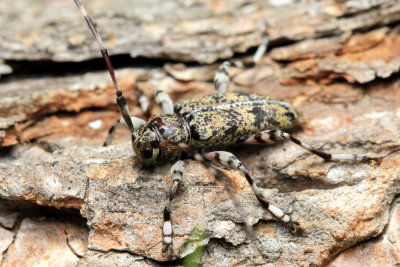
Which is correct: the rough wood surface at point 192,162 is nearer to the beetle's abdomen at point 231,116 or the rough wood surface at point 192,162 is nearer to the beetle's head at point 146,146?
the beetle's head at point 146,146

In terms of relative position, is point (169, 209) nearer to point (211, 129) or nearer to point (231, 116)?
point (211, 129)

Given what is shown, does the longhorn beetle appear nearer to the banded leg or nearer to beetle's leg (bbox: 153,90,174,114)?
beetle's leg (bbox: 153,90,174,114)

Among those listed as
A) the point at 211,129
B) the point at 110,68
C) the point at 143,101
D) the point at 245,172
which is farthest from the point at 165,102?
the point at 245,172

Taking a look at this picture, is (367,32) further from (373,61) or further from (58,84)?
(58,84)

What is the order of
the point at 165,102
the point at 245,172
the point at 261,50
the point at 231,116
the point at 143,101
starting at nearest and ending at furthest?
the point at 245,172 → the point at 231,116 → the point at 165,102 → the point at 143,101 → the point at 261,50

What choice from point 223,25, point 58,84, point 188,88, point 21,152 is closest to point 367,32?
point 223,25

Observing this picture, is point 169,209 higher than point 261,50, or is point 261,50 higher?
point 261,50
